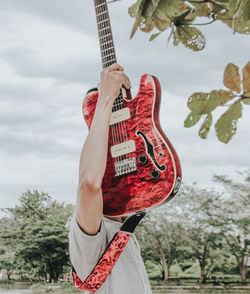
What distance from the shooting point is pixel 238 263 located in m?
10.0

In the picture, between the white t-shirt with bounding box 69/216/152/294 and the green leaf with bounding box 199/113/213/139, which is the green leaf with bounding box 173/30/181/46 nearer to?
the green leaf with bounding box 199/113/213/139

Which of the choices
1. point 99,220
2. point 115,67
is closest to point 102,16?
point 115,67

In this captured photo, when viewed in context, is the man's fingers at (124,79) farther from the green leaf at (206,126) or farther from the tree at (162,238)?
the tree at (162,238)

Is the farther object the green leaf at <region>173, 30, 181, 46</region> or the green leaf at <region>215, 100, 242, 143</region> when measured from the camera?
the green leaf at <region>173, 30, 181, 46</region>

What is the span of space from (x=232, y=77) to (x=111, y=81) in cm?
36

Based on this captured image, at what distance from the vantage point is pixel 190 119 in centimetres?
56

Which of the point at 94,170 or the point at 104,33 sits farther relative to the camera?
the point at 104,33

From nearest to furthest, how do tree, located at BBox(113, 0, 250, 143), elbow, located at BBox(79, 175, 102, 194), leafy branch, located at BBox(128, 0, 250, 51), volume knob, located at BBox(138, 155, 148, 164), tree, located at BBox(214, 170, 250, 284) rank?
tree, located at BBox(113, 0, 250, 143) < leafy branch, located at BBox(128, 0, 250, 51) < elbow, located at BBox(79, 175, 102, 194) < volume knob, located at BBox(138, 155, 148, 164) < tree, located at BBox(214, 170, 250, 284)

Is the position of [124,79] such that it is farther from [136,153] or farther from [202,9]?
[202,9]

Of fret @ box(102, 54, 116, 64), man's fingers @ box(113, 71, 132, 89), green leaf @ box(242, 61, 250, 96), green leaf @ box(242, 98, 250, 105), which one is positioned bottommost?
green leaf @ box(242, 98, 250, 105)

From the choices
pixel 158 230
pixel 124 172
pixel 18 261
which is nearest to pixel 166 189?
pixel 124 172

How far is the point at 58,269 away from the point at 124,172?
10365 mm

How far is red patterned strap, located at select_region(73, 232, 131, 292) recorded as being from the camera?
2.70 feet

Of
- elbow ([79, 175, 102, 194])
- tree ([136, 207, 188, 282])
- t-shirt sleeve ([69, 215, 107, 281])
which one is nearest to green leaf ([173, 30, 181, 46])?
elbow ([79, 175, 102, 194])
